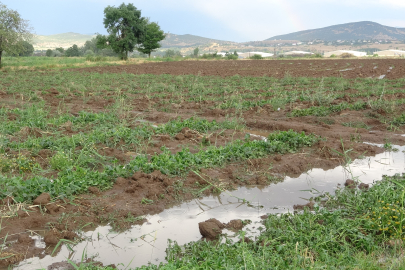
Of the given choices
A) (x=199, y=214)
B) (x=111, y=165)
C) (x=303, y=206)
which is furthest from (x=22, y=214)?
(x=303, y=206)

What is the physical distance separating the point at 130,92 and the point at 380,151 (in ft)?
35.0

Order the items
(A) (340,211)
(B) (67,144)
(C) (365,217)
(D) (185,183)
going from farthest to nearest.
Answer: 1. (B) (67,144)
2. (D) (185,183)
3. (A) (340,211)
4. (C) (365,217)

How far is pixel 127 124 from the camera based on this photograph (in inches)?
340

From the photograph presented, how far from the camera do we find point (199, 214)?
4.73 metres

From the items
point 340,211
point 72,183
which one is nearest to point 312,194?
point 340,211

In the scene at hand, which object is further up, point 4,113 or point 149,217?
point 4,113

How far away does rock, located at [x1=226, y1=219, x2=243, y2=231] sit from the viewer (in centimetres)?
428

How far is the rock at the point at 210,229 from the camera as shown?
13.2ft

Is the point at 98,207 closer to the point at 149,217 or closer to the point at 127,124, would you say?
A: the point at 149,217

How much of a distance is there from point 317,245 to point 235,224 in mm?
1066

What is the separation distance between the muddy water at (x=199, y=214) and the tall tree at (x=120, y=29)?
147ft

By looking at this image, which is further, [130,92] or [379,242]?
[130,92]

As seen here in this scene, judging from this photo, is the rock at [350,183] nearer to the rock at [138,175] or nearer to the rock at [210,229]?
the rock at [210,229]

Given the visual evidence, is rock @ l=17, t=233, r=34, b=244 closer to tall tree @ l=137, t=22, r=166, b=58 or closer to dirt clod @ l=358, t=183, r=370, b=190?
dirt clod @ l=358, t=183, r=370, b=190
